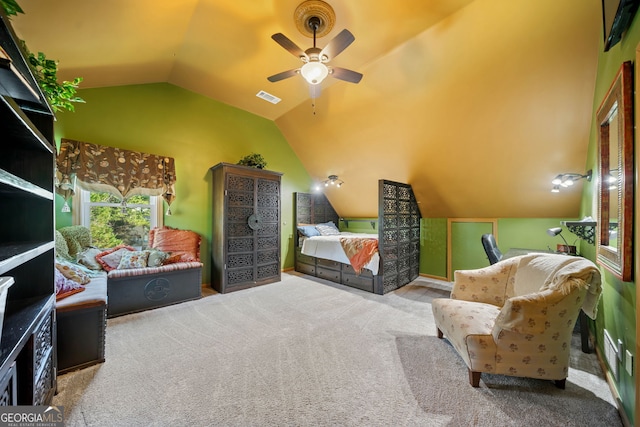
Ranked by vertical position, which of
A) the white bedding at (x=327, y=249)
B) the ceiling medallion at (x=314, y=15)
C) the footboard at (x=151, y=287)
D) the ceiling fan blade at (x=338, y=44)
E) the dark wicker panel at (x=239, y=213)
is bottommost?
the footboard at (x=151, y=287)

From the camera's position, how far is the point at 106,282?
2465mm

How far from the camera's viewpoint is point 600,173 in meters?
1.94

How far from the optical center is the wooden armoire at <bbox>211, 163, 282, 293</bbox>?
380 centimetres

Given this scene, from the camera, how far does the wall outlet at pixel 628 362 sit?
1309 mm

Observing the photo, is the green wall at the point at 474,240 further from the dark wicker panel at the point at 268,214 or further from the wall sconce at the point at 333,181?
the dark wicker panel at the point at 268,214

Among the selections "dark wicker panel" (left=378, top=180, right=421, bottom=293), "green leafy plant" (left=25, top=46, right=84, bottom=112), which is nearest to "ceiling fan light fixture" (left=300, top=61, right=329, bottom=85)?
"green leafy plant" (left=25, top=46, right=84, bottom=112)

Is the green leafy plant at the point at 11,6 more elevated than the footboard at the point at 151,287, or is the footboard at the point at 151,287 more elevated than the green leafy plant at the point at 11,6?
the green leafy plant at the point at 11,6

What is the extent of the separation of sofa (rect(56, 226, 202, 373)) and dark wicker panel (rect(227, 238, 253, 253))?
0.49 m

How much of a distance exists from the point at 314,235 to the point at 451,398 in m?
3.73

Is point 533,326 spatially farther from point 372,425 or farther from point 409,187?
point 409,187

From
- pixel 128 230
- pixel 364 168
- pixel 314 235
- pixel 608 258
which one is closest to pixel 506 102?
pixel 608 258

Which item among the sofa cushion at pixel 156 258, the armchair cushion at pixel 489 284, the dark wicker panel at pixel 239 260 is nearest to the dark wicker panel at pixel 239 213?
the dark wicker panel at pixel 239 260

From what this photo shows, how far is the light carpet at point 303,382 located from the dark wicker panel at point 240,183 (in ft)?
6.53

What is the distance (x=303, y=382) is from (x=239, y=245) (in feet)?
8.56
